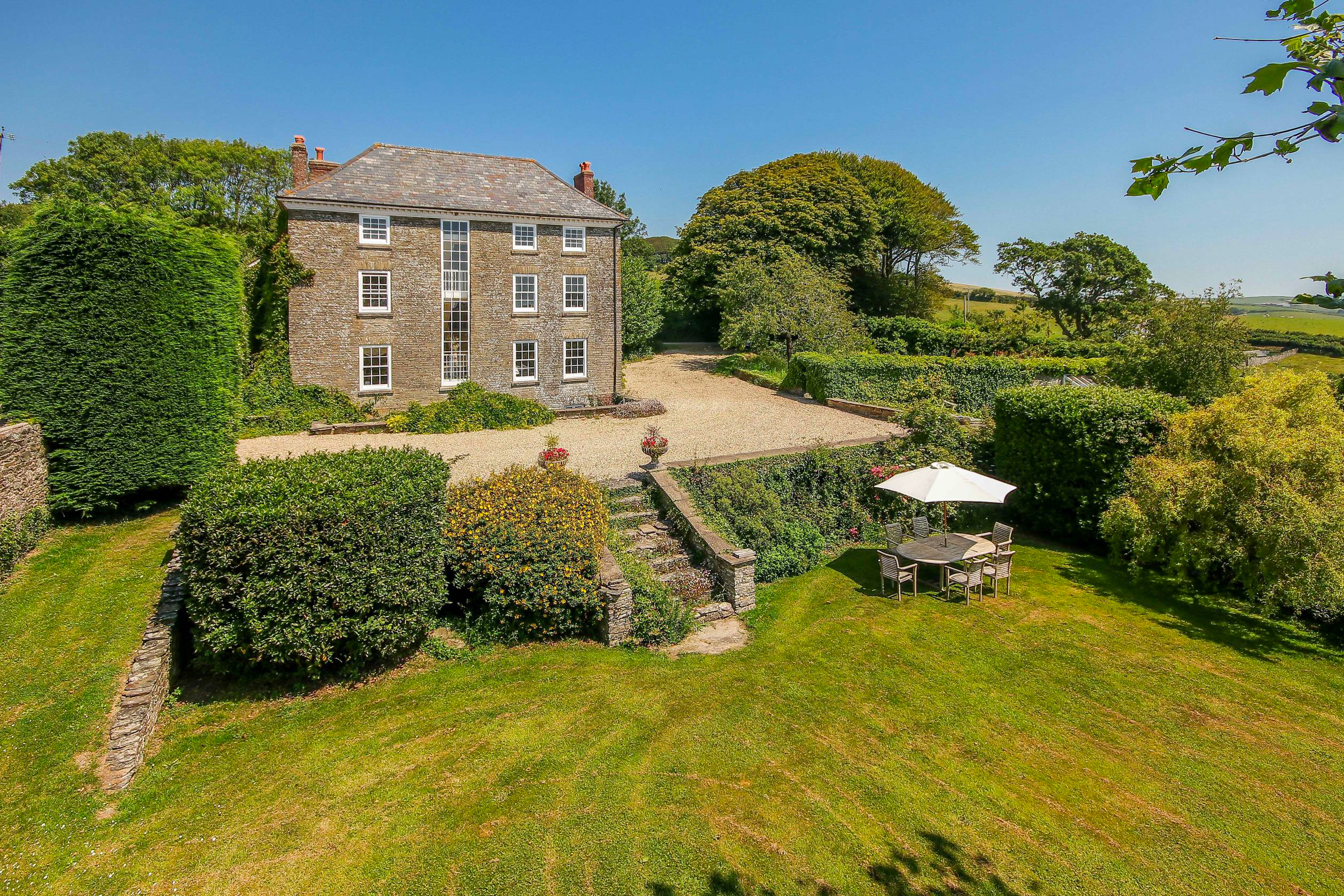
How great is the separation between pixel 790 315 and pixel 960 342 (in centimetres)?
1211

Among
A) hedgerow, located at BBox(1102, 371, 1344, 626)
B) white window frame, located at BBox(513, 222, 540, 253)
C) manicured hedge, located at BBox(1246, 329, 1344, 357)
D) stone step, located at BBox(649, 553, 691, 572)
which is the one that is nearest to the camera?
hedgerow, located at BBox(1102, 371, 1344, 626)

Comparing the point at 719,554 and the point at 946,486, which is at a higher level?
the point at 946,486

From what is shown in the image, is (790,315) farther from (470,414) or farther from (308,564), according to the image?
(308,564)

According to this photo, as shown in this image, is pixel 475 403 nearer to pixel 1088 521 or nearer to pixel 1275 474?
pixel 1088 521

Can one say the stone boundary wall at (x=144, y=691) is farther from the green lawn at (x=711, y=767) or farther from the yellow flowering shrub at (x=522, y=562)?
the yellow flowering shrub at (x=522, y=562)

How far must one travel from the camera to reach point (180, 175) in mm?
52844

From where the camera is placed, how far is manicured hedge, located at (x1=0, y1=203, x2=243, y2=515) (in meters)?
10.3

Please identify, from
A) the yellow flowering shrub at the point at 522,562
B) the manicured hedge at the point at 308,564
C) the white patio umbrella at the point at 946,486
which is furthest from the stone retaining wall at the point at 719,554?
the manicured hedge at the point at 308,564

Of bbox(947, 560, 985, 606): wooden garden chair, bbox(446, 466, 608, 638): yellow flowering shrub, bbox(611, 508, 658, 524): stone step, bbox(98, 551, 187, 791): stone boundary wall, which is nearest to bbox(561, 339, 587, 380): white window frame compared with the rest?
bbox(611, 508, 658, 524): stone step

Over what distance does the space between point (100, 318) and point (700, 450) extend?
42.3 feet

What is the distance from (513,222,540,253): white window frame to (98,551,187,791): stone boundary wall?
60.0 ft

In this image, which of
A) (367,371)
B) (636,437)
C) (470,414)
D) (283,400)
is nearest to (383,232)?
(367,371)

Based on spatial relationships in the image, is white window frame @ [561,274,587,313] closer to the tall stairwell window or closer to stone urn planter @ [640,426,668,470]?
the tall stairwell window

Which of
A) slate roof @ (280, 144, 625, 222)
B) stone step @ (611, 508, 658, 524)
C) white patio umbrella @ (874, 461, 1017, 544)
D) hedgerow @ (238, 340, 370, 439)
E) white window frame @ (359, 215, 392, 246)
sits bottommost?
stone step @ (611, 508, 658, 524)
